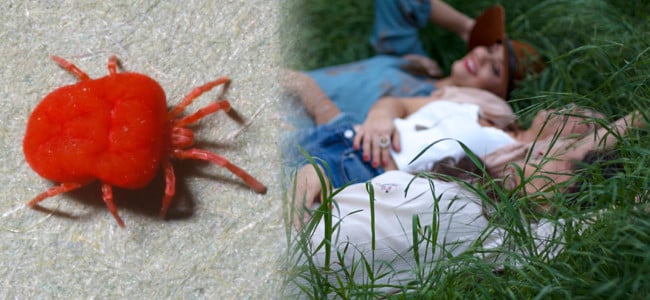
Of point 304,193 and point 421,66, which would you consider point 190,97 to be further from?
point 421,66

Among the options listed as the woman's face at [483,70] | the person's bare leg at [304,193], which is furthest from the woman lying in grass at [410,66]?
the person's bare leg at [304,193]

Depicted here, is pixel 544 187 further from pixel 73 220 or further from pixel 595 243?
pixel 73 220

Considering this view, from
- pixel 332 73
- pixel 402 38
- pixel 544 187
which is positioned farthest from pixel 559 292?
pixel 402 38

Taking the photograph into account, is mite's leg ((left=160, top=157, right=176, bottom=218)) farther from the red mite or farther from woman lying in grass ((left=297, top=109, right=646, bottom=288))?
woman lying in grass ((left=297, top=109, right=646, bottom=288))

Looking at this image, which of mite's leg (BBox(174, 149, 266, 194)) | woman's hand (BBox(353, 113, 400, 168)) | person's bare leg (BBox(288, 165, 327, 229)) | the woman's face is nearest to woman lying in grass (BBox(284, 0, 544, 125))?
the woman's face

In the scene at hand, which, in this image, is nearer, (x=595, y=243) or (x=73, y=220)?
(x=595, y=243)
